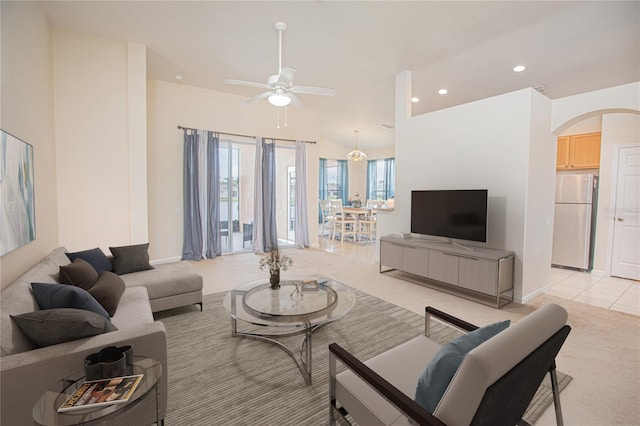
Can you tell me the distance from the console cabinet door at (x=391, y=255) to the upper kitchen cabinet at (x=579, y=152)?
3.61 m

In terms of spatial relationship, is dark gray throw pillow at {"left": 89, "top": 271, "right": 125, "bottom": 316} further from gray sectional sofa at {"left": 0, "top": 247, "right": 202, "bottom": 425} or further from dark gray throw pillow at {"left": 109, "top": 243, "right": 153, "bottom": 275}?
dark gray throw pillow at {"left": 109, "top": 243, "right": 153, "bottom": 275}

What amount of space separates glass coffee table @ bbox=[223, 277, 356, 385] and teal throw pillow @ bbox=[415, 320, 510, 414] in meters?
1.13

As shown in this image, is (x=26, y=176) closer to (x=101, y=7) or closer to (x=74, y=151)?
(x=74, y=151)

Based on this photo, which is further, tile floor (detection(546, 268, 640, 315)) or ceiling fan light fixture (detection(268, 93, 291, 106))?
tile floor (detection(546, 268, 640, 315))

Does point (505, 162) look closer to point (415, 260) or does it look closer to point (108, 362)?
point (415, 260)

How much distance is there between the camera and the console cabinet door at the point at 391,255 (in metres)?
4.70

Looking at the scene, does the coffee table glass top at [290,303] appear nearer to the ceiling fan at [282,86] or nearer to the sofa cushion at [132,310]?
the sofa cushion at [132,310]

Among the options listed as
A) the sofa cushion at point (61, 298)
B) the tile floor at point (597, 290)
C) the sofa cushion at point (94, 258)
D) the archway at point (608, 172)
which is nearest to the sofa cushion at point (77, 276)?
the sofa cushion at point (61, 298)

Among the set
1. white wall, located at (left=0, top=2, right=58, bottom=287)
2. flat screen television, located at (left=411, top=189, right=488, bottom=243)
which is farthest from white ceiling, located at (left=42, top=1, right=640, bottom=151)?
flat screen television, located at (left=411, top=189, right=488, bottom=243)

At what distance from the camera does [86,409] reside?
1215 mm

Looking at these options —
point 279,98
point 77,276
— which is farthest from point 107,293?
point 279,98

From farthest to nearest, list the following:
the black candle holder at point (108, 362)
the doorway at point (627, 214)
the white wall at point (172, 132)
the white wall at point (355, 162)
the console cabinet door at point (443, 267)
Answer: the white wall at point (355, 162) → the white wall at point (172, 132) → the doorway at point (627, 214) → the console cabinet door at point (443, 267) → the black candle holder at point (108, 362)

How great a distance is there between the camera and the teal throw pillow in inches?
45.0

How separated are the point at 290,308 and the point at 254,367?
522 millimetres
